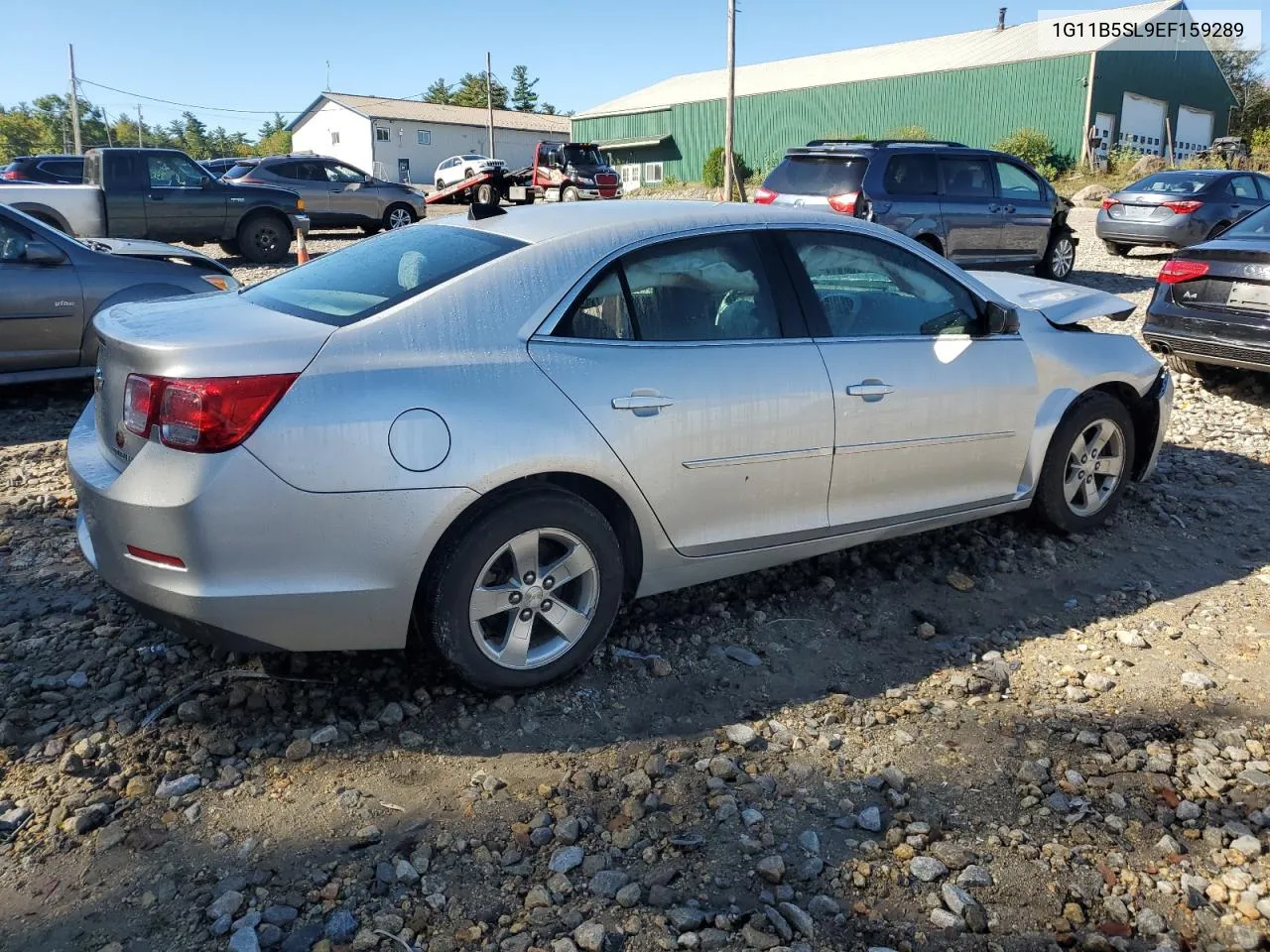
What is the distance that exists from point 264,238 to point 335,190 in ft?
11.5

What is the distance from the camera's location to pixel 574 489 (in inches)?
135

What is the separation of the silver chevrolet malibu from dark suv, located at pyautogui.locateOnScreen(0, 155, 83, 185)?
1836 cm

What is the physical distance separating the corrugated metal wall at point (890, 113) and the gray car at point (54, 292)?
107 ft

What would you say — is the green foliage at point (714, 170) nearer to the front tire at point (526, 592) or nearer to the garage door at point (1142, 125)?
the garage door at point (1142, 125)

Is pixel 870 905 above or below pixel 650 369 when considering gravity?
below

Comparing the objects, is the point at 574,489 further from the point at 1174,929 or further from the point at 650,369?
the point at 1174,929

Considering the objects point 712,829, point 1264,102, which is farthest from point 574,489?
point 1264,102

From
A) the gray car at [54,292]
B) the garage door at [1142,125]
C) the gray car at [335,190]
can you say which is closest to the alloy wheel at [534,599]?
the gray car at [54,292]

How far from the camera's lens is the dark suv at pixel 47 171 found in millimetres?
19156

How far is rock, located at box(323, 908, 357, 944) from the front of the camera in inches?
95.3

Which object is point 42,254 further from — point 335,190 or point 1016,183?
point 335,190

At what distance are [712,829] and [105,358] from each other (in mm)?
2373

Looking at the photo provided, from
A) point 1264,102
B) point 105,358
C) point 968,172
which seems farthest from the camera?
point 1264,102

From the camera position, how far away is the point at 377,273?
3639 mm
